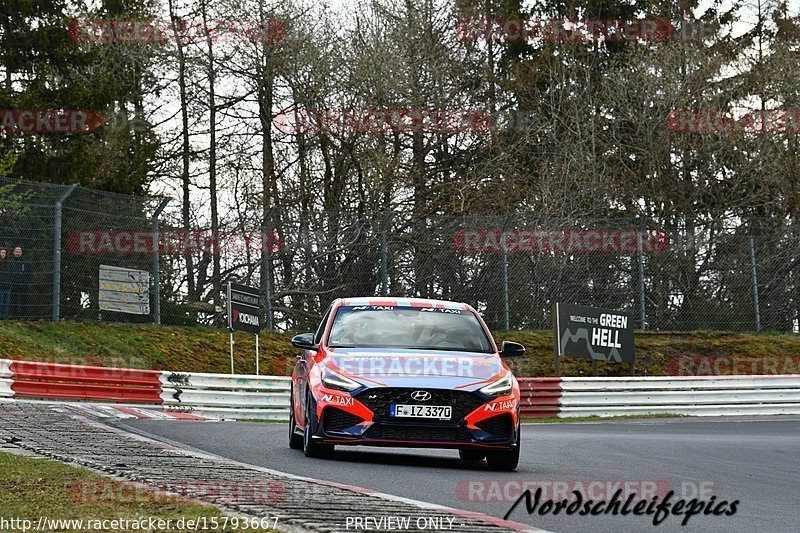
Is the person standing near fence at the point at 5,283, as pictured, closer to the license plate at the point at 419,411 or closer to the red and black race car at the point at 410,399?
the red and black race car at the point at 410,399

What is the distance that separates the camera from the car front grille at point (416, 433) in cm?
1173

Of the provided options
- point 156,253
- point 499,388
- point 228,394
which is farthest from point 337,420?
point 156,253

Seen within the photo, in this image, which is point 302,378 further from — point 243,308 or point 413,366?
point 243,308

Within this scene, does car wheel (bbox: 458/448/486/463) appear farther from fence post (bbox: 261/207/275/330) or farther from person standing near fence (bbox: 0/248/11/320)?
fence post (bbox: 261/207/275/330)

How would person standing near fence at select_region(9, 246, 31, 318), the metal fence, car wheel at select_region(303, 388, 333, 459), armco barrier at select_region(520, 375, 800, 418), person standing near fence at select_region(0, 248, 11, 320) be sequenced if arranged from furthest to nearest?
armco barrier at select_region(520, 375, 800, 418) → the metal fence → person standing near fence at select_region(9, 246, 31, 318) → person standing near fence at select_region(0, 248, 11, 320) → car wheel at select_region(303, 388, 333, 459)

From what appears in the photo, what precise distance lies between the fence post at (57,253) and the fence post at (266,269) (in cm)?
406

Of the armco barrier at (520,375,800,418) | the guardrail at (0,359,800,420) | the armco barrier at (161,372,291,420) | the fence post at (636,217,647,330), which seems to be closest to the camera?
the guardrail at (0,359,800,420)

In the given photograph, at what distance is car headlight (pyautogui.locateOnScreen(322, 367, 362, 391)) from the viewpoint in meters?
11.9

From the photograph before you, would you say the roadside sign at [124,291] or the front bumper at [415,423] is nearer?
the front bumper at [415,423]

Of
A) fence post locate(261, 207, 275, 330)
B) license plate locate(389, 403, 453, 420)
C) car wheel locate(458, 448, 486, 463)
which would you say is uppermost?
fence post locate(261, 207, 275, 330)

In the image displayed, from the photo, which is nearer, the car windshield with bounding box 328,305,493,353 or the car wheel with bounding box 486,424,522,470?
the car wheel with bounding box 486,424,522,470

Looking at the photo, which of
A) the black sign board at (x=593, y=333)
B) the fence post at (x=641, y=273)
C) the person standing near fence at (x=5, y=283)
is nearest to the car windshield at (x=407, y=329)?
the person standing near fence at (x=5, y=283)

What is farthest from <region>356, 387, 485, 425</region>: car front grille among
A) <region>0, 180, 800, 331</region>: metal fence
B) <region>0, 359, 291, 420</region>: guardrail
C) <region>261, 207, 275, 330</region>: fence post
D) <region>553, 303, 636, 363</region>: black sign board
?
<region>553, 303, 636, 363</region>: black sign board

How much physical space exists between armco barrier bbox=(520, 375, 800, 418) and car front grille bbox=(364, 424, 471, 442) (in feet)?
40.2
